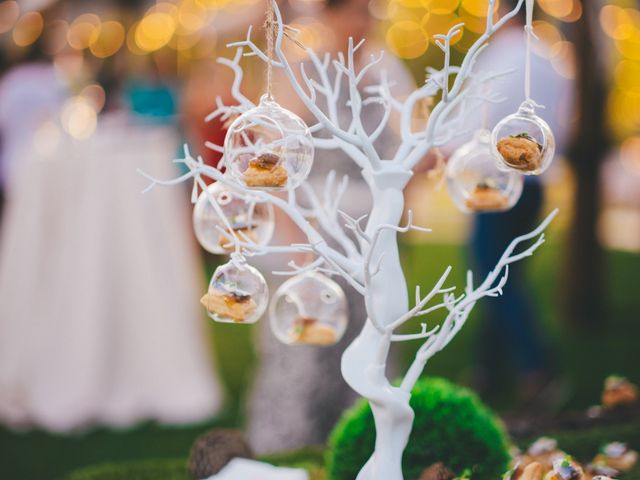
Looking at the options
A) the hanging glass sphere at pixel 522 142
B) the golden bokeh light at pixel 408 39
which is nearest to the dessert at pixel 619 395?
the hanging glass sphere at pixel 522 142

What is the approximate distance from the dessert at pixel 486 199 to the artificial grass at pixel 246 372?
6.20 ft

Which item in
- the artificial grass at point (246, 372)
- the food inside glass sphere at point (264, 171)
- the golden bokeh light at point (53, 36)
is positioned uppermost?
the golden bokeh light at point (53, 36)

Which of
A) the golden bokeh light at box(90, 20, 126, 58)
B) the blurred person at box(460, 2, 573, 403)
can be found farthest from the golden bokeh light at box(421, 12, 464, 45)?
the blurred person at box(460, 2, 573, 403)

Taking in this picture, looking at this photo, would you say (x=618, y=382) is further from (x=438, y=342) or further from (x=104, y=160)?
(x=104, y=160)

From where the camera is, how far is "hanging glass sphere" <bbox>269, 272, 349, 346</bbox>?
177 centimetres

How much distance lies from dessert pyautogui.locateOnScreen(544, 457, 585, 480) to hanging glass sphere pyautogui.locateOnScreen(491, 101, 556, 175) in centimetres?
57

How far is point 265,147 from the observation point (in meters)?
1.48

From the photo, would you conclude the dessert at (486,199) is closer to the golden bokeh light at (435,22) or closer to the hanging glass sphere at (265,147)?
the hanging glass sphere at (265,147)

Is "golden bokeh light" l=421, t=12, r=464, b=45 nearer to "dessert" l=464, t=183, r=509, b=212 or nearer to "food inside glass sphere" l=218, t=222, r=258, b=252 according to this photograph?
"dessert" l=464, t=183, r=509, b=212

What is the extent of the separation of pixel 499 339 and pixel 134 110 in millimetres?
3863

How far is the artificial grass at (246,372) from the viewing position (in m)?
4.07

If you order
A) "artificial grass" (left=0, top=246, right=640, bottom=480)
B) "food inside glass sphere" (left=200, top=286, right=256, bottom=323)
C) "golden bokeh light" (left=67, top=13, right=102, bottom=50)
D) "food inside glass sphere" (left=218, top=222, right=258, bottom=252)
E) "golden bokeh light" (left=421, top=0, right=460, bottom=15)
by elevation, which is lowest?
"artificial grass" (left=0, top=246, right=640, bottom=480)

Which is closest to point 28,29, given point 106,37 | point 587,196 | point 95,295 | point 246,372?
point 95,295

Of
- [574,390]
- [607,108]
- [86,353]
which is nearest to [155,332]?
[86,353]
